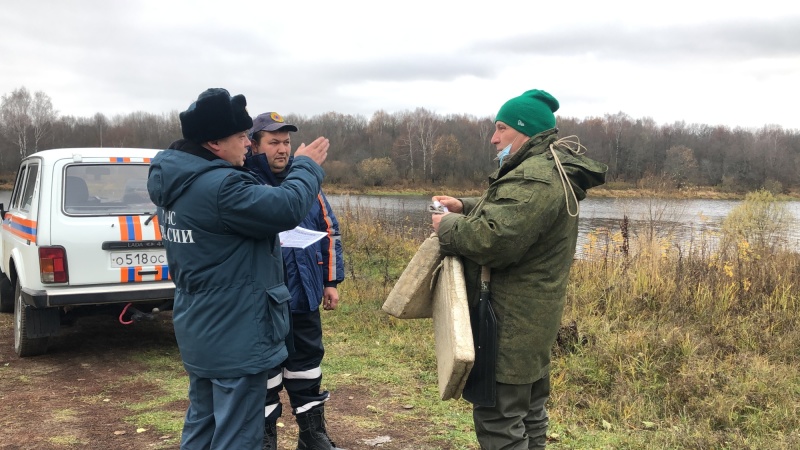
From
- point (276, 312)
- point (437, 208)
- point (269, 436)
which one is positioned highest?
point (437, 208)

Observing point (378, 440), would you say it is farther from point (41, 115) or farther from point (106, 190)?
point (41, 115)

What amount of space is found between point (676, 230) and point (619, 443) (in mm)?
6674

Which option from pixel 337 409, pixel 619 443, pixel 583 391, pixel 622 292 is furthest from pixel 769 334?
pixel 337 409

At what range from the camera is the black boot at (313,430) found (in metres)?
3.25

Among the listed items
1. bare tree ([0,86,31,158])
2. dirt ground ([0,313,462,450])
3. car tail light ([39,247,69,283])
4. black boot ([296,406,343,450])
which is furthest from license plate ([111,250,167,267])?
bare tree ([0,86,31,158])

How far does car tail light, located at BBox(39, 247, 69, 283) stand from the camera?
464cm

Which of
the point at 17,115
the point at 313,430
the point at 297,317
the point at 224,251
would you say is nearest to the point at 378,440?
the point at 313,430

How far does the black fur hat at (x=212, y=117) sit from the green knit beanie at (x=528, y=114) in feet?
3.74

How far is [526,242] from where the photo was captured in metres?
2.25

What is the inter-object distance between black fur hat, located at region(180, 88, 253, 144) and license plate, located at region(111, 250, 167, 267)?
2.91 m

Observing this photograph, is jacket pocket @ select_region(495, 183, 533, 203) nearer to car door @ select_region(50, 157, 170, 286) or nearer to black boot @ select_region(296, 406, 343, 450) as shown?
black boot @ select_region(296, 406, 343, 450)

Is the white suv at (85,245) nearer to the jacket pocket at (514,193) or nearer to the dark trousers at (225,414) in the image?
the dark trousers at (225,414)

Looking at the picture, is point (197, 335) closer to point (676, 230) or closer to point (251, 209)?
point (251, 209)

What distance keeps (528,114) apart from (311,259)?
1.50 m
